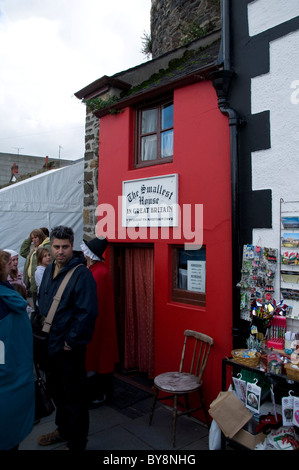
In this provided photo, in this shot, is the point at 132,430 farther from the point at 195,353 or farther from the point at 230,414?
the point at 230,414

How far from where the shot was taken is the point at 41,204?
28.4ft

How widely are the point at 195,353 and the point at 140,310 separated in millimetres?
1362

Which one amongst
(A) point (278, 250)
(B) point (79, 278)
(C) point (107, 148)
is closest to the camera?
(B) point (79, 278)

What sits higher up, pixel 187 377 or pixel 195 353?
pixel 195 353

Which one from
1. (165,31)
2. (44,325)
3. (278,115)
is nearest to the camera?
(44,325)

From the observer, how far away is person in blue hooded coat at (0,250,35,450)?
2367mm

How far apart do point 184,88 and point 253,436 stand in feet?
12.9

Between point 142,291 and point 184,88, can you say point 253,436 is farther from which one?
point 184,88

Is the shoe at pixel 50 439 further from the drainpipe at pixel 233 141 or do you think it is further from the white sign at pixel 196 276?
the white sign at pixel 196 276

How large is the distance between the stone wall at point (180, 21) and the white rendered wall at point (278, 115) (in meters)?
3.69

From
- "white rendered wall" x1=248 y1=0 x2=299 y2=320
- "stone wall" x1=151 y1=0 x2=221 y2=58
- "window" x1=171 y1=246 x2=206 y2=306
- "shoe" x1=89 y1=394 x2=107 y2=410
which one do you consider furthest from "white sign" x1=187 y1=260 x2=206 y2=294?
"stone wall" x1=151 y1=0 x2=221 y2=58

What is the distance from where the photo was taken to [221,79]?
3920mm

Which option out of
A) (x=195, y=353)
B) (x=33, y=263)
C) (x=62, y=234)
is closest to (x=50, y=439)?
(x=195, y=353)
